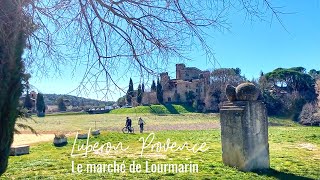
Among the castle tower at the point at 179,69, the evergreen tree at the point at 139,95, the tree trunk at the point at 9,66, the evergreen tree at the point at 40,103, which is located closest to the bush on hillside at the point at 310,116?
the evergreen tree at the point at 40,103

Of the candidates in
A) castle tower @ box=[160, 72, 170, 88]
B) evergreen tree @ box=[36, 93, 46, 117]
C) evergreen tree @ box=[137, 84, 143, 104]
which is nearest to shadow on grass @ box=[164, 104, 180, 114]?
evergreen tree @ box=[36, 93, 46, 117]

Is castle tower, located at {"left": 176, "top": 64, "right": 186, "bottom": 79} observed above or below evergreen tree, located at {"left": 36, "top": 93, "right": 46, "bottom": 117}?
above

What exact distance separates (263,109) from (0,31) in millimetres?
6548

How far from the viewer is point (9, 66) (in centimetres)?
371

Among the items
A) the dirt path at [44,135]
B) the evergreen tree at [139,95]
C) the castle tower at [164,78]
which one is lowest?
the dirt path at [44,135]

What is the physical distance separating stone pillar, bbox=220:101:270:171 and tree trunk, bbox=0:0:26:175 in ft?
17.6

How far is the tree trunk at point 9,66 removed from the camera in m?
3.21

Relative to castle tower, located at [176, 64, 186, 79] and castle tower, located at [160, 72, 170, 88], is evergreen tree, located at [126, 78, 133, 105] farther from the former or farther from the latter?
castle tower, located at [176, 64, 186, 79]

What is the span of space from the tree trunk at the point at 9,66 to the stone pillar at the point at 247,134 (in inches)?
211

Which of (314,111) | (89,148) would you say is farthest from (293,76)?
(89,148)

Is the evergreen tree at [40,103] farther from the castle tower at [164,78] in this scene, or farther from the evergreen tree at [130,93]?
the castle tower at [164,78]

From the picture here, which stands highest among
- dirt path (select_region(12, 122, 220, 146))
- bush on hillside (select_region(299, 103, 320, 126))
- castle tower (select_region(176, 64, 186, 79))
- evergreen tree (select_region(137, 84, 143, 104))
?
castle tower (select_region(176, 64, 186, 79))

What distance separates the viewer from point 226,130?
8242 millimetres

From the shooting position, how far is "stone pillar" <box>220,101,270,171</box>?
7.76m
